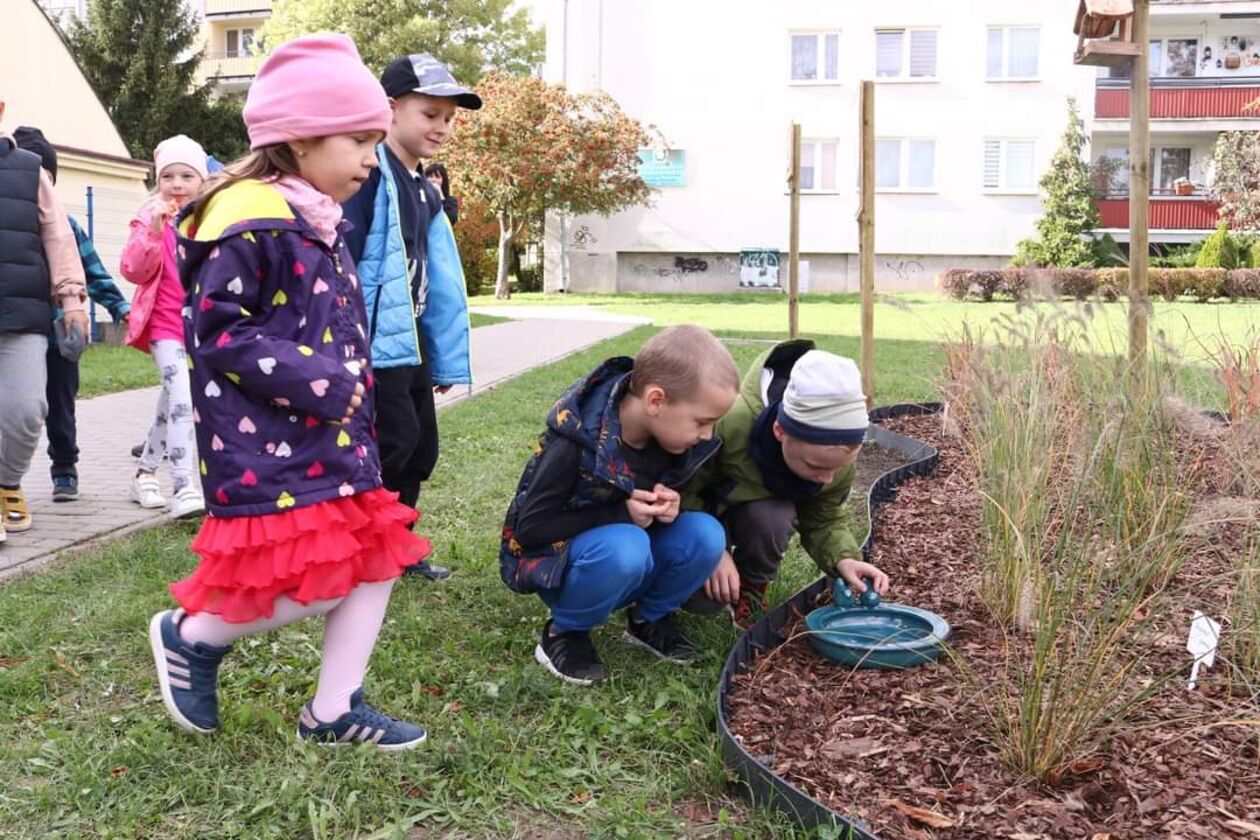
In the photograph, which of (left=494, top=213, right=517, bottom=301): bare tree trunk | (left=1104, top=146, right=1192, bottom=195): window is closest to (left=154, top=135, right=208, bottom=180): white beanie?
(left=494, top=213, right=517, bottom=301): bare tree trunk

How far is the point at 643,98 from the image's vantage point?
103 feet

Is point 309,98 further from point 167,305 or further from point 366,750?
point 167,305

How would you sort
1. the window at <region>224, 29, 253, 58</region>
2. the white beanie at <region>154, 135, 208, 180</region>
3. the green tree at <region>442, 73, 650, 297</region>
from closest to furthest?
the white beanie at <region>154, 135, 208, 180</region> → the green tree at <region>442, 73, 650, 297</region> → the window at <region>224, 29, 253, 58</region>

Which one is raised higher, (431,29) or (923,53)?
(431,29)

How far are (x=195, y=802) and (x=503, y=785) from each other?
0.67m

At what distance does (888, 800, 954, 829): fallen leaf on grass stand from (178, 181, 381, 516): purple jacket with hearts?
1.36 m

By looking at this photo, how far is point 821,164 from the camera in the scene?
31.5 metres

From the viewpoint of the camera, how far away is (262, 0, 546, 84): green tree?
122 feet

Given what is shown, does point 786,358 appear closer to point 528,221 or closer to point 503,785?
point 503,785

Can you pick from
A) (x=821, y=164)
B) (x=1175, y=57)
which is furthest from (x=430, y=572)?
(x=1175, y=57)

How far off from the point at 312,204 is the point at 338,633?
1001 millimetres

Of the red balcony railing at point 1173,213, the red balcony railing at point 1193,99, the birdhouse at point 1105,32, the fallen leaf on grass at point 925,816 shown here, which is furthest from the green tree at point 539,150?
the fallen leaf on grass at point 925,816

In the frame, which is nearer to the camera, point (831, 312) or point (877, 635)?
point (877, 635)

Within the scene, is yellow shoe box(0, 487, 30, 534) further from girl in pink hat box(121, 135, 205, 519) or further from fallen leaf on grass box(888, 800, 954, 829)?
fallen leaf on grass box(888, 800, 954, 829)
